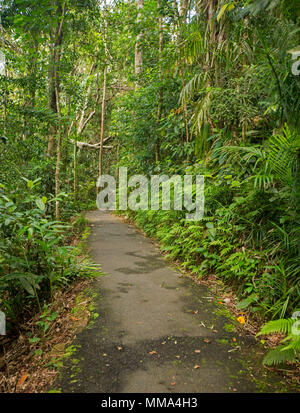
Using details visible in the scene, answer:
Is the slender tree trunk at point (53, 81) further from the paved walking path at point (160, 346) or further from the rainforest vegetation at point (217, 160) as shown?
the paved walking path at point (160, 346)

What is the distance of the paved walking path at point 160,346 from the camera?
6.97 feet

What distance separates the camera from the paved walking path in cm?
212

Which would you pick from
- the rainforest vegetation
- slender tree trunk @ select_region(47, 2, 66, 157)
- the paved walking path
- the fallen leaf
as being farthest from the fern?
slender tree trunk @ select_region(47, 2, 66, 157)

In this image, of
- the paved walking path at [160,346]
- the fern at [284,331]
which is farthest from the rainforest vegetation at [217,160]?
the paved walking path at [160,346]

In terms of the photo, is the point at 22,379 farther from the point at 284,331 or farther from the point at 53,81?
the point at 53,81

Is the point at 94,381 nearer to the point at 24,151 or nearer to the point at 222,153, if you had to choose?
the point at 222,153

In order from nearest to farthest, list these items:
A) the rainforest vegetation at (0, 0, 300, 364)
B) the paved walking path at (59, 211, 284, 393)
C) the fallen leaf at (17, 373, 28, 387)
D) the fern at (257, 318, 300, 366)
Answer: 1. the fern at (257, 318, 300, 366)
2. the paved walking path at (59, 211, 284, 393)
3. the fallen leaf at (17, 373, 28, 387)
4. the rainforest vegetation at (0, 0, 300, 364)

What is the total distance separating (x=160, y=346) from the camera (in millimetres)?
2584

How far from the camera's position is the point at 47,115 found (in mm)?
5047

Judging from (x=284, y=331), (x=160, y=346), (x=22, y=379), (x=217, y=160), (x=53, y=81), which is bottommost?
(x=22, y=379)

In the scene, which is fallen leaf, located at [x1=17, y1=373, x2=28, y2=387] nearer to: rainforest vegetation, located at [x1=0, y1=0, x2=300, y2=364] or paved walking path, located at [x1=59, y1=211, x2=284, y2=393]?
paved walking path, located at [x1=59, y1=211, x2=284, y2=393]

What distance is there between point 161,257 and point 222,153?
7.80 feet

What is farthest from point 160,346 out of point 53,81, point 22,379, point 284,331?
point 53,81

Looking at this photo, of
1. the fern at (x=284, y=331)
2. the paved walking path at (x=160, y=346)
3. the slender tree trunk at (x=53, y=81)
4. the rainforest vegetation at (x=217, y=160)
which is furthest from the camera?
the slender tree trunk at (x=53, y=81)
